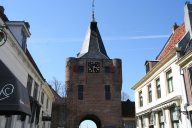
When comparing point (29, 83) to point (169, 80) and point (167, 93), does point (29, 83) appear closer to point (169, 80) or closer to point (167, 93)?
point (167, 93)

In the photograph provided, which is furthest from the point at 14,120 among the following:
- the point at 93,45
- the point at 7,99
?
the point at 93,45

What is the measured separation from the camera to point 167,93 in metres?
16.6

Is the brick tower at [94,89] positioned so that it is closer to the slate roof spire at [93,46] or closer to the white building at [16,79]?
the slate roof spire at [93,46]

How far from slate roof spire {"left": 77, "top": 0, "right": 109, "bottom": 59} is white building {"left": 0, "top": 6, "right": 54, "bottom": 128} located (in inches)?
546

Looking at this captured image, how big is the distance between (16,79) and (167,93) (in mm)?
10591

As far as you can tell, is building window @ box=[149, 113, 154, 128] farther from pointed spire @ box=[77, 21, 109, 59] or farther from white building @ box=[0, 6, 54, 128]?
pointed spire @ box=[77, 21, 109, 59]

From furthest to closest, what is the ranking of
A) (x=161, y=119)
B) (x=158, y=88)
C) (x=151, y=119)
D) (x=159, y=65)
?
1. (x=151, y=119)
2. (x=158, y=88)
3. (x=159, y=65)
4. (x=161, y=119)

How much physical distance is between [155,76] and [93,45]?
21152 millimetres

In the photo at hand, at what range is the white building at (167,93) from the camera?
47.7 ft

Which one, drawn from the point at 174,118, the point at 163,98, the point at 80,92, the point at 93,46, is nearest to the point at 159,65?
the point at 163,98

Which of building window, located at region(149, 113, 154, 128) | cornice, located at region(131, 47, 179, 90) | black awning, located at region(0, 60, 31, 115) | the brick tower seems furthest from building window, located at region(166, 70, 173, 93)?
the brick tower

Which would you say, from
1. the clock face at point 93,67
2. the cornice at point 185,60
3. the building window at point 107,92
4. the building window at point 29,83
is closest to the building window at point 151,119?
the cornice at point 185,60

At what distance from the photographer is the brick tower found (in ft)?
111

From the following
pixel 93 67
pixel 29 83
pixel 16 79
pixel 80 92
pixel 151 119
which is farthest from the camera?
pixel 93 67
